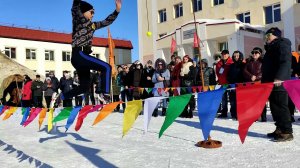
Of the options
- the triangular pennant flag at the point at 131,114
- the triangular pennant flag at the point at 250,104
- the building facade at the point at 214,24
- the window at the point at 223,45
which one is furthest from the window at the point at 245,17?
the triangular pennant flag at the point at 250,104

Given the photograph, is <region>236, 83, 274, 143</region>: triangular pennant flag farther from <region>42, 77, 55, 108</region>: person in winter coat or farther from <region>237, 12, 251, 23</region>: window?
<region>237, 12, 251, 23</region>: window

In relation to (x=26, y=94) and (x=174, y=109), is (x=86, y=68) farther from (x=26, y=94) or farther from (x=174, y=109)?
(x=26, y=94)

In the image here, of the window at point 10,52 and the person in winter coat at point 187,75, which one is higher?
the window at point 10,52

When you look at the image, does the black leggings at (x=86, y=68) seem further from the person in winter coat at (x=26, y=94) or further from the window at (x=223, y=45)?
the window at (x=223, y=45)

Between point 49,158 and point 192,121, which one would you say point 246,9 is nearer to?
point 192,121

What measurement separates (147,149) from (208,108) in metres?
2.58

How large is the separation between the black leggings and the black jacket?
252cm

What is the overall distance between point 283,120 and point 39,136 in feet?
16.0

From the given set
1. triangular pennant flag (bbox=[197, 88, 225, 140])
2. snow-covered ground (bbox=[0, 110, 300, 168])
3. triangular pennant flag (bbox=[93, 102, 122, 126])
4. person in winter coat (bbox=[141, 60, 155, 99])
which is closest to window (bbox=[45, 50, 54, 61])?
person in winter coat (bbox=[141, 60, 155, 99])

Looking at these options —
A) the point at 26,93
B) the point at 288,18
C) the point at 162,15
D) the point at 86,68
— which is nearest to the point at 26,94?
the point at 26,93

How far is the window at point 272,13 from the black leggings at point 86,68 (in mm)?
26341

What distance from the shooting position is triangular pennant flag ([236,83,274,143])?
Result: 2982 millimetres

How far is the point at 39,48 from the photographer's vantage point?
45750 mm

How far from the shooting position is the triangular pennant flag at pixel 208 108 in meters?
3.36
